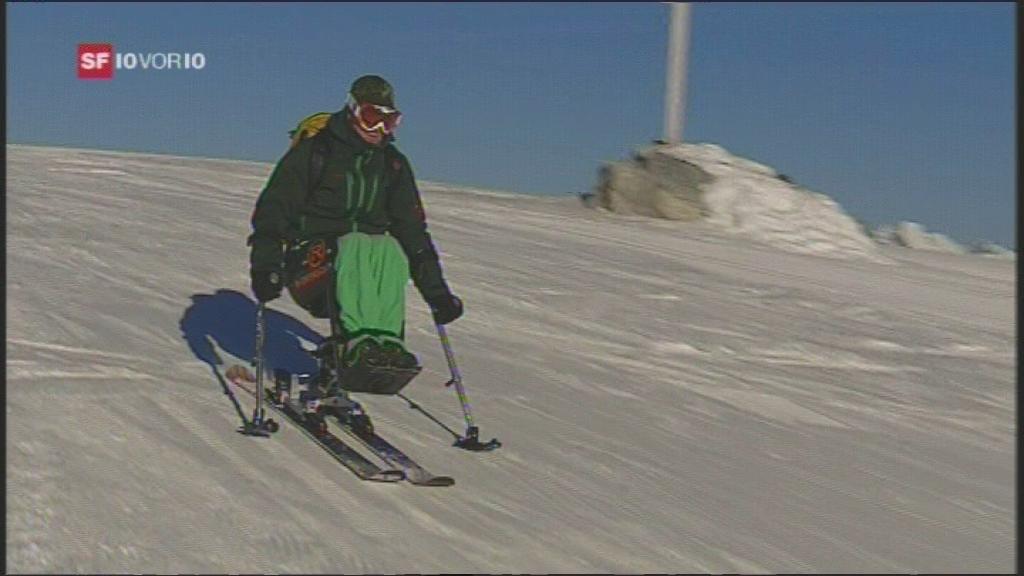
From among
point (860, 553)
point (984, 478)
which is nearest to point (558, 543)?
point (860, 553)

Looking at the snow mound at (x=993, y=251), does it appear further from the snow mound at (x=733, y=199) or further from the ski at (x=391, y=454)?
the ski at (x=391, y=454)

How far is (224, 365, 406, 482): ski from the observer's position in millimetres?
5277

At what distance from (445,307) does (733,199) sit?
12.9 metres

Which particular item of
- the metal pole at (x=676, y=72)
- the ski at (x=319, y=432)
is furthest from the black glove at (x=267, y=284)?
the metal pole at (x=676, y=72)

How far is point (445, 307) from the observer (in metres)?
5.93

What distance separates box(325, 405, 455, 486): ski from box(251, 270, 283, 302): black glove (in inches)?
23.9

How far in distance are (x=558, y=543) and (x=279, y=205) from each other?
195cm

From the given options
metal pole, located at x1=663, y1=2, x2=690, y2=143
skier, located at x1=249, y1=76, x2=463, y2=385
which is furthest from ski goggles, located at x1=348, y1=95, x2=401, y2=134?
metal pole, located at x1=663, y1=2, x2=690, y2=143

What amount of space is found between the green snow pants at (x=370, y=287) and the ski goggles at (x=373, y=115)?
0.48 m

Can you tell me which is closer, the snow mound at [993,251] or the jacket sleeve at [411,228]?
the jacket sleeve at [411,228]

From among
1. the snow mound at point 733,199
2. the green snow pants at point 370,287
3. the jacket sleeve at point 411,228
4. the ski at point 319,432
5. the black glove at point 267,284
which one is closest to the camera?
the ski at point 319,432

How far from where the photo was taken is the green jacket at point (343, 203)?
5832 millimetres

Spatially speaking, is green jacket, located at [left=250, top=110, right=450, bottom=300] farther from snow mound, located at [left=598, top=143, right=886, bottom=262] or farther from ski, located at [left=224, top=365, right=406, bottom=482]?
snow mound, located at [left=598, top=143, right=886, bottom=262]

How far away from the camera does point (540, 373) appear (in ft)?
26.8
